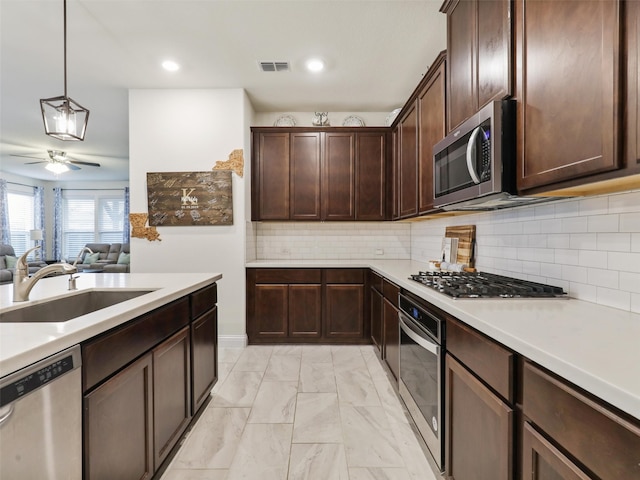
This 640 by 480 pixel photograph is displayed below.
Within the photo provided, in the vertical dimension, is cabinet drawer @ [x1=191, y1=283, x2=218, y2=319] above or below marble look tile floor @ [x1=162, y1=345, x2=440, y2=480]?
above

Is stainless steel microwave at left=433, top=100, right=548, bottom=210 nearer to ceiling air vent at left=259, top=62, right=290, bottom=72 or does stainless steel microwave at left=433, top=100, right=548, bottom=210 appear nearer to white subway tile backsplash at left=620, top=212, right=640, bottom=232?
white subway tile backsplash at left=620, top=212, right=640, bottom=232

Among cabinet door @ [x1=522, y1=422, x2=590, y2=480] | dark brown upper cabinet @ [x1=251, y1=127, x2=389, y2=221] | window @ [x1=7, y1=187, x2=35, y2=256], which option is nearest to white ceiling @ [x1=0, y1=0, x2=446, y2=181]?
dark brown upper cabinet @ [x1=251, y1=127, x2=389, y2=221]

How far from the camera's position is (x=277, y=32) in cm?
244

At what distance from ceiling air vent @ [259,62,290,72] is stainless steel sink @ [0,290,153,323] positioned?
2.25 metres

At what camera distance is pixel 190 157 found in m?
3.41

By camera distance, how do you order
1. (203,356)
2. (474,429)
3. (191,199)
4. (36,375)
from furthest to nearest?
(191,199) → (203,356) → (474,429) → (36,375)

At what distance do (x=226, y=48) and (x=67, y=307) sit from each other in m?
2.28

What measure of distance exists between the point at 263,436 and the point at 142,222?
2.56 metres

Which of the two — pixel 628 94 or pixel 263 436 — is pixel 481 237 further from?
pixel 263 436

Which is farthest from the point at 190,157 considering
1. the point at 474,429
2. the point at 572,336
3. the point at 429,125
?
the point at 572,336

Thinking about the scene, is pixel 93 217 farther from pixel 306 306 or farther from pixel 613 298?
pixel 613 298

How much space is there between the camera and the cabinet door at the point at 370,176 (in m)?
3.68

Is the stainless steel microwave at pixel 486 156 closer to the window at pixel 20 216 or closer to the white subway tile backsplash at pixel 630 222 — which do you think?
the white subway tile backsplash at pixel 630 222

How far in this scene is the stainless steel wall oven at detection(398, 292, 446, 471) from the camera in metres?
1.47
